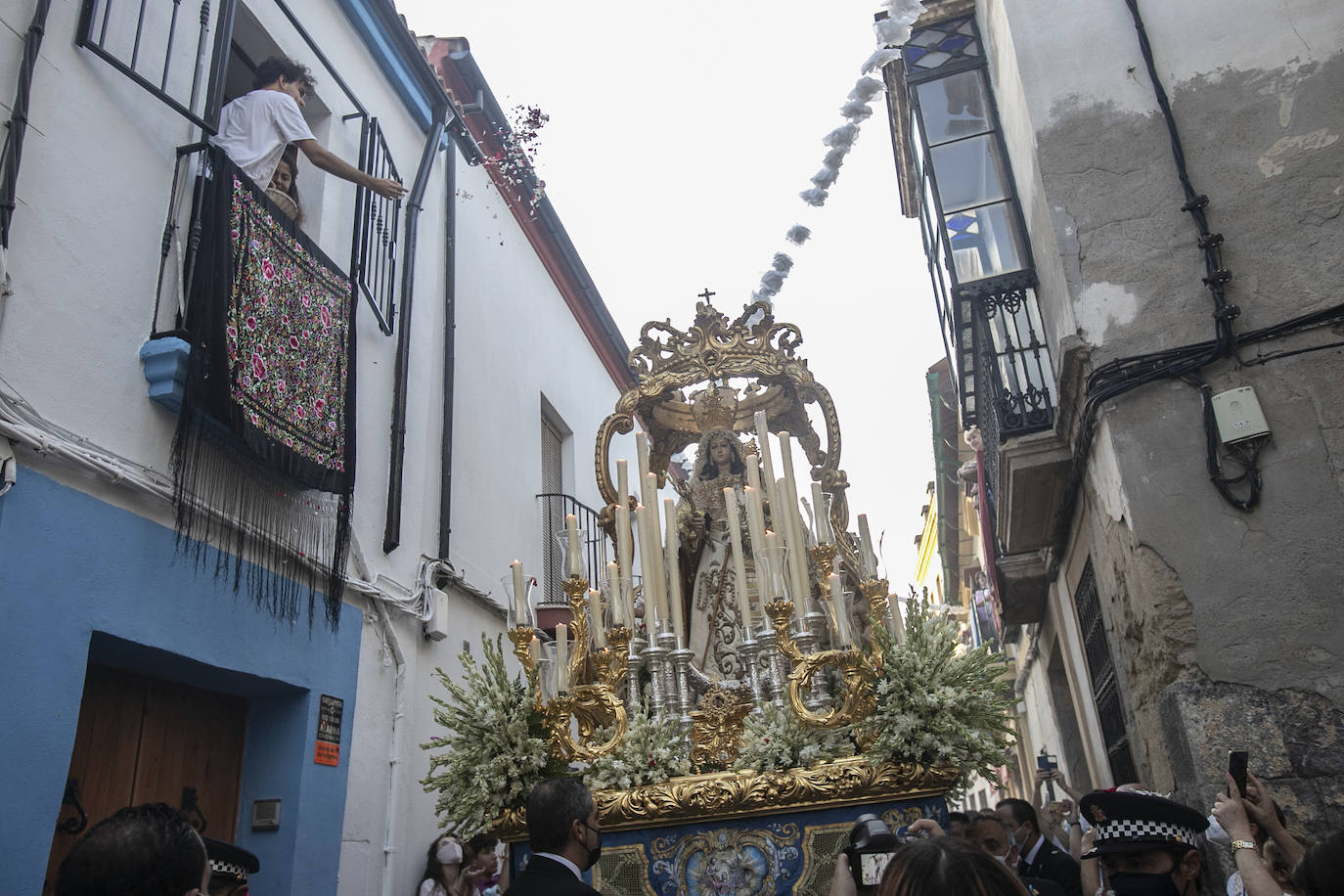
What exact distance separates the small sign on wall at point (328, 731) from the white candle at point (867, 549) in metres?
3.01

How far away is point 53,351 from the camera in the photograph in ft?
12.9

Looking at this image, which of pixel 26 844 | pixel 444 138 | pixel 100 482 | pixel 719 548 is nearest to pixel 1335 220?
pixel 719 548

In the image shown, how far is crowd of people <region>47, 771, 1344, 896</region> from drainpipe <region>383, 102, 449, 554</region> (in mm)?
3502

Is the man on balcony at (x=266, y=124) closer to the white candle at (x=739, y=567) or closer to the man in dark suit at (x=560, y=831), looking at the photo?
the white candle at (x=739, y=567)

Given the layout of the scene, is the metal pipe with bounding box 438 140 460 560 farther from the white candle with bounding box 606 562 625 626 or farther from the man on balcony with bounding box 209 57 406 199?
the white candle with bounding box 606 562 625 626

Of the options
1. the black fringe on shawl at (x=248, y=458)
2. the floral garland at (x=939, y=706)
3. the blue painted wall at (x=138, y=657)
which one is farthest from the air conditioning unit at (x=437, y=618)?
the floral garland at (x=939, y=706)

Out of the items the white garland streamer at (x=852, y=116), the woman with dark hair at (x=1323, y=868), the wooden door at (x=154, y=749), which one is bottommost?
the woman with dark hair at (x=1323, y=868)

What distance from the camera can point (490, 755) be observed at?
360cm

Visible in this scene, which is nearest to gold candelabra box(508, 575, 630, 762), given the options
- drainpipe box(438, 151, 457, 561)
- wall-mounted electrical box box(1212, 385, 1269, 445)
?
wall-mounted electrical box box(1212, 385, 1269, 445)

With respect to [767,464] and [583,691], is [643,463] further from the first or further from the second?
[583,691]

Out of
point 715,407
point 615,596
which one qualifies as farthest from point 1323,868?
point 715,407

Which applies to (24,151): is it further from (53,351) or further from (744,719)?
(744,719)

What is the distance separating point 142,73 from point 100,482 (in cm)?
208

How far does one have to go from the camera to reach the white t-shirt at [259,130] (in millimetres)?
5508
